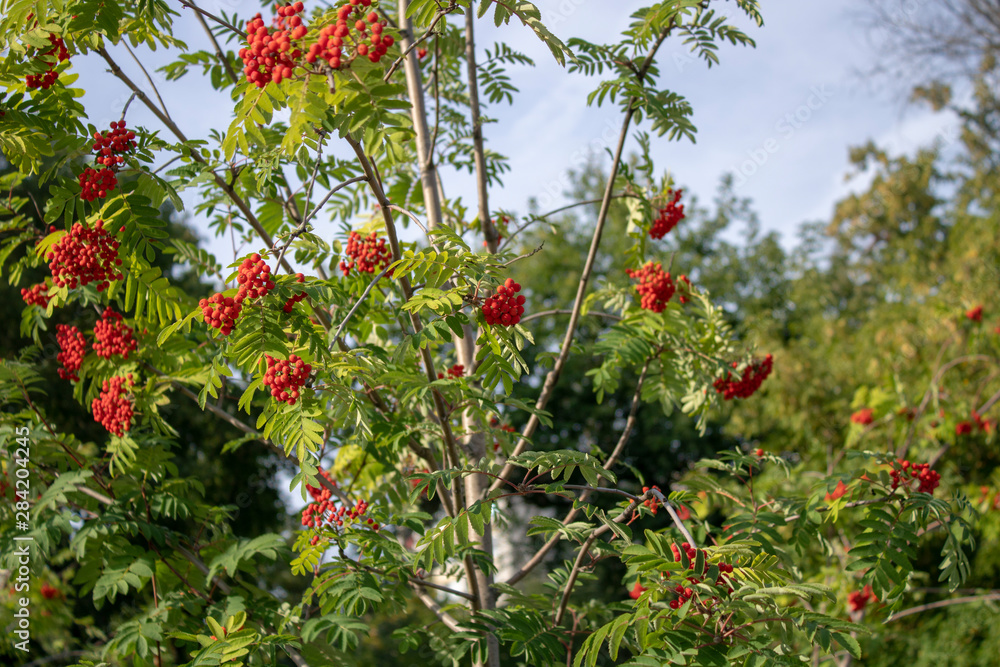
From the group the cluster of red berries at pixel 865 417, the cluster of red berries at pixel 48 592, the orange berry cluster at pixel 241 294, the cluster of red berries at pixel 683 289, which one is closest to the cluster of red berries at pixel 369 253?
the orange berry cluster at pixel 241 294

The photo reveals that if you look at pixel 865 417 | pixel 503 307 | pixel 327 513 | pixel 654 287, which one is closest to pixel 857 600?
pixel 865 417

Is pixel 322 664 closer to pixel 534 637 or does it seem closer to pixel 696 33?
pixel 534 637

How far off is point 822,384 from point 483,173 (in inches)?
332

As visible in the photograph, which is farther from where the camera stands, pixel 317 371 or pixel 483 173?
pixel 483 173

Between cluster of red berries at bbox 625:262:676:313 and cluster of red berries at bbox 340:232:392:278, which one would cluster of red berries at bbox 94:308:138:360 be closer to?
cluster of red berries at bbox 340:232:392:278

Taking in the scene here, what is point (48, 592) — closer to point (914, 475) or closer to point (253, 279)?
point (253, 279)

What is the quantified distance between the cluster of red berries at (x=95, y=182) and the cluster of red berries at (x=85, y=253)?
0.10 metres

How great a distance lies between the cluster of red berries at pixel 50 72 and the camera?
226 cm

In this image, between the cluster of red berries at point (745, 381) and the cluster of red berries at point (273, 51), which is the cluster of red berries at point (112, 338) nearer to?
the cluster of red berries at point (273, 51)

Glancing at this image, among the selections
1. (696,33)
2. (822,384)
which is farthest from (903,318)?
(696,33)

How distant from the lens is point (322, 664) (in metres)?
2.33

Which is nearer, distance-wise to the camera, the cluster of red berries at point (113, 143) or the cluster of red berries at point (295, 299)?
the cluster of red berries at point (295, 299)

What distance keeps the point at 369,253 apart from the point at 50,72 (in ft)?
4.10

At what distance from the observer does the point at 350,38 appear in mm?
1655
